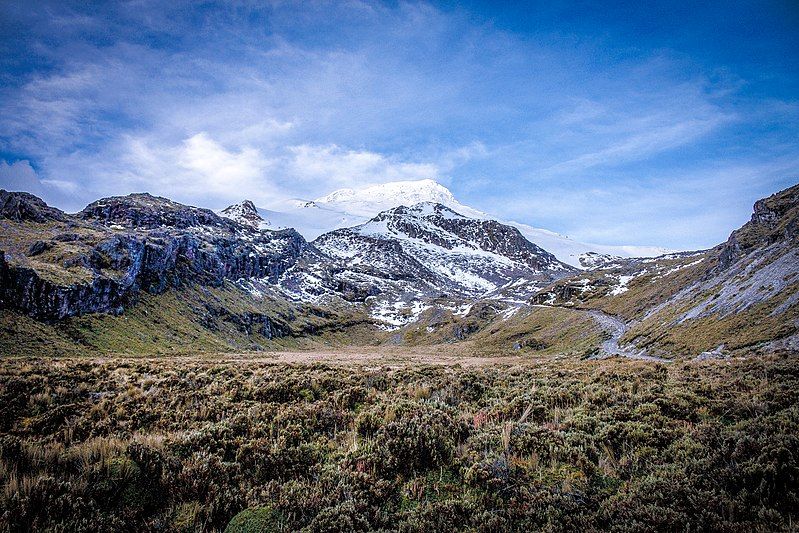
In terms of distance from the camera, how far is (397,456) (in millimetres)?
9469

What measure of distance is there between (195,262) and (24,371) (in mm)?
161144

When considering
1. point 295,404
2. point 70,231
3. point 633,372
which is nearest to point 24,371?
point 295,404

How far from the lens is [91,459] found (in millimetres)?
8086

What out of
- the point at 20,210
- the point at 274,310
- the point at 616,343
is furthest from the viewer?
the point at 274,310

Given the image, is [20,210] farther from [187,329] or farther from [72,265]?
[187,329]

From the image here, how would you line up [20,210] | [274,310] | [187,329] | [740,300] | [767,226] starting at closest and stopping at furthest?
[740,300]
[767,226]
[187,329]
[20,210]
[274,310]

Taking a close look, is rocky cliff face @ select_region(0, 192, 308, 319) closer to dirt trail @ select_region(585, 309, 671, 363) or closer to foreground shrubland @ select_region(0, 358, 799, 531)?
foreground shrubland @ select_region(0, 358, 799, 531)

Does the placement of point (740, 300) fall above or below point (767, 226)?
below

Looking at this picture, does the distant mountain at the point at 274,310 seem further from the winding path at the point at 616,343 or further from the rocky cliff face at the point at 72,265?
the winding path at the point at 616,343

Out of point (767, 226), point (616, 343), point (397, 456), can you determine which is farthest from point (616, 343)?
point (397, 456)

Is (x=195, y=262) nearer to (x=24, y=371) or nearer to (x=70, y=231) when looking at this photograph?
(x=70, y=231)

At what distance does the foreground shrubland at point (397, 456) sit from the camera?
670 cm

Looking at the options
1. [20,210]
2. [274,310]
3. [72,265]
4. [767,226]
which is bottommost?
[274,310]

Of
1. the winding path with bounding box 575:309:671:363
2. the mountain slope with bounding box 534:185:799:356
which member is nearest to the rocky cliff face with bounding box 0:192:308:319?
the winding path with bounding box 575:309:671:363
